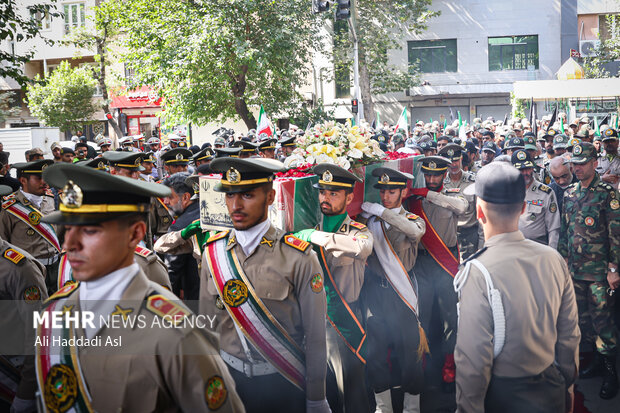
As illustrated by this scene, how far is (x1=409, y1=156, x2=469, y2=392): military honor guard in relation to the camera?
631cm

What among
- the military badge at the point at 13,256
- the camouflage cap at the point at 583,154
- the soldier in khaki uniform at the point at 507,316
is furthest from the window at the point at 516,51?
the military badge at the point at 13,256

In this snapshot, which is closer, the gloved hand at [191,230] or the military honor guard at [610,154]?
the gloved hand at [191,230]

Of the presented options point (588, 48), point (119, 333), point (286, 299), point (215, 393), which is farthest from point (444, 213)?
point (588, 48)

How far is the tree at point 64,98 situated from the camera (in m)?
31.7

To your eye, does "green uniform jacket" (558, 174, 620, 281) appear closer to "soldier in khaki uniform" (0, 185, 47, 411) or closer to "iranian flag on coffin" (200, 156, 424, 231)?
"iranian flag on coffin" (200, 156, 424, 231)

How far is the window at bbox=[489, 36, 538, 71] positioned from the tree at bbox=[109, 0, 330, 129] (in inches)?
834

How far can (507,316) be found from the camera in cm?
309

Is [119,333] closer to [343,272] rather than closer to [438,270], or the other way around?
[343,272]

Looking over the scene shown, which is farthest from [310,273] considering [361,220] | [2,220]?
[2,220]

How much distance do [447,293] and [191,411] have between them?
4.72 metres

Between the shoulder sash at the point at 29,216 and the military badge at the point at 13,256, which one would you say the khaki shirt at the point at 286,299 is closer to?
the military badge at the point at 13,256

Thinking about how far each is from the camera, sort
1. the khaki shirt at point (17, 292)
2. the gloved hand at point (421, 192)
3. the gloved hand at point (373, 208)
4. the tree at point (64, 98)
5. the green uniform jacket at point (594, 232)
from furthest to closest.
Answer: the tree at point (64, 98)
the gloved hand at point (421, 192)
the green uniform jacket at point (594, 232)
the gloved hand at point (373, 208)
the khaki shirt at point (17, 292)

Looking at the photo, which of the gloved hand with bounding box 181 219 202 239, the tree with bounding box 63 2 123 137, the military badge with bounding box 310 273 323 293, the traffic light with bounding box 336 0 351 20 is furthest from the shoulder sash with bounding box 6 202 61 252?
the tree with bounding box 63 2 123 137

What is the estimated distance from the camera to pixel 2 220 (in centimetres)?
680
